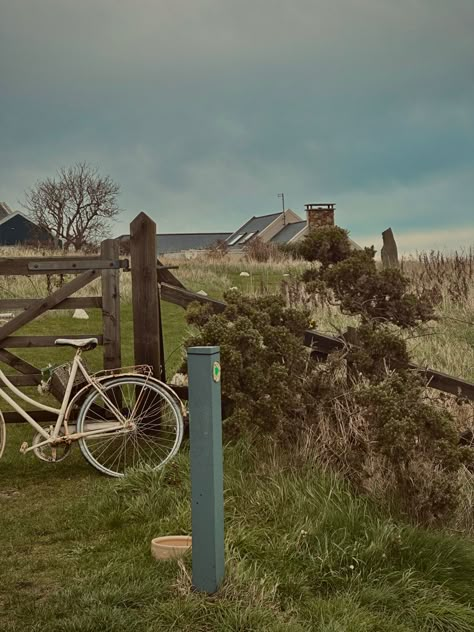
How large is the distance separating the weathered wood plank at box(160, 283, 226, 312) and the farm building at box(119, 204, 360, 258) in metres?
41.7

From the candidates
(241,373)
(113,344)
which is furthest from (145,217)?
(241,373)

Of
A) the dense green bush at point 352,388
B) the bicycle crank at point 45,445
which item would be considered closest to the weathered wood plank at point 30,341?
the bicycle crank at point 45,445

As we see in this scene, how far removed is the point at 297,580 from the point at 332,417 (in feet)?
7.45

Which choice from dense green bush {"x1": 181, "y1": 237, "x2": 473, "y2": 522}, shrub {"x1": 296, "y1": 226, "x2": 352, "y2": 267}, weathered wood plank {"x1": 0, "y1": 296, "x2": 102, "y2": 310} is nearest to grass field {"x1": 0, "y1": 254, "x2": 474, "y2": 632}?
dense green bush {"x1": 181, "y1": 237, "x2": 473, "y2": 522}

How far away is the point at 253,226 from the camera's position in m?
66.5

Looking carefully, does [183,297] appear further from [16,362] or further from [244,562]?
[244,562]

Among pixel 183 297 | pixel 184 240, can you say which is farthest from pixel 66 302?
pixel 184 240

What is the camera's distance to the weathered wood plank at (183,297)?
6.95 meters

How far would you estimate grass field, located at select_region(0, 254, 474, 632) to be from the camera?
12.5 ft

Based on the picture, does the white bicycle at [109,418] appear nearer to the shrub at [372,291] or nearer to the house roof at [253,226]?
the shrub at [372,291]

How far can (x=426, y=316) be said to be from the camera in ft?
21.8

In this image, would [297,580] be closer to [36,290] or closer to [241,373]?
[241,373]

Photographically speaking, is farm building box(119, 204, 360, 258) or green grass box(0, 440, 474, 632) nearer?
green grass box(0, 440, 474, 632)

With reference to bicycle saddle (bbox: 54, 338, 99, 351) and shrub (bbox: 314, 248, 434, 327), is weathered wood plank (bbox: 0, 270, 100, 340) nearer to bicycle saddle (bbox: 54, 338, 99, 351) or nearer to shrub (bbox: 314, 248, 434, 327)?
bicycle saddle (bbox: 54, 338, 99, 351)
